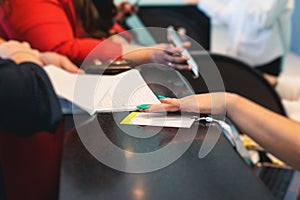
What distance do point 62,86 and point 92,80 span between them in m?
0.23

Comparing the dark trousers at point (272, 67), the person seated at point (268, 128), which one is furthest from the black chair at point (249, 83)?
the dark trousers at point (272, 67)

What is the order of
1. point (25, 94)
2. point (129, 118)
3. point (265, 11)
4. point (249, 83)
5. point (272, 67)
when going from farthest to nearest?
point (272, 67) → point (265, 11) → point (249, 83) → point (25, 94) → point (129, 118)

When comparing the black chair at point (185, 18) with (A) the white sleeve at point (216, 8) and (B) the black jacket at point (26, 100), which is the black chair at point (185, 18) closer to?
(A) the white sleeve at point (216, 8)

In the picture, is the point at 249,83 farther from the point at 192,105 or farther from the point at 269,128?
the point at 192,105

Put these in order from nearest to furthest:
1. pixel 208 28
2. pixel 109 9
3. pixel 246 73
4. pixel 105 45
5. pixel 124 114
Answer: pixel 124 114 → pixel 105 45 → pixel 109 9 → pixel 246 73 → pixel 208 28

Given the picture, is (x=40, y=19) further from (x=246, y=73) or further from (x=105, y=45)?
(x=246, y=73)

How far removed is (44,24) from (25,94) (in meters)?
0.14

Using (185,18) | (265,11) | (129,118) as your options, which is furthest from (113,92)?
(185,18)

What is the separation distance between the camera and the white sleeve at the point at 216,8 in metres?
2.07

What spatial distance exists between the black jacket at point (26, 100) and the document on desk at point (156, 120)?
0.28 meters

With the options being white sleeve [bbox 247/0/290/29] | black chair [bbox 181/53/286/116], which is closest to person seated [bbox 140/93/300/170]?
black chair [bbox 181/53/286/116]

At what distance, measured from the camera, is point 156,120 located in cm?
39

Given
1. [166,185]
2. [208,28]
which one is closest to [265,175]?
[166,185]

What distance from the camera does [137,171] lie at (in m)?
0.44
